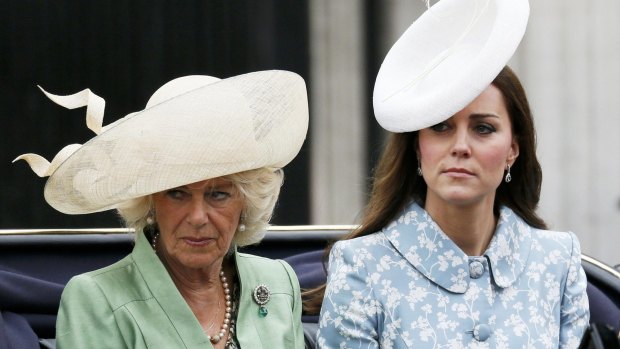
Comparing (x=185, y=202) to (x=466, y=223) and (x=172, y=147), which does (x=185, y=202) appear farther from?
(x=466, y=223)

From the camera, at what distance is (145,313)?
106 inches

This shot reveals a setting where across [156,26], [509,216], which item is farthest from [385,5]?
[509,216]

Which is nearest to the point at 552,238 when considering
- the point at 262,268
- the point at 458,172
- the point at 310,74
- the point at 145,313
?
the point at 458,172

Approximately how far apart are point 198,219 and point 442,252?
0.50 m

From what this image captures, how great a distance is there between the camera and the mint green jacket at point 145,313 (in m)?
2.61

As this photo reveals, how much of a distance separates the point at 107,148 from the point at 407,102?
0.56 m

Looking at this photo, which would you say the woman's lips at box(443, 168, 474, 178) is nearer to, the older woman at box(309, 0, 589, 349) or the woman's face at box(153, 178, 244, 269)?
the older woman at box(309, 0, 589, 349)

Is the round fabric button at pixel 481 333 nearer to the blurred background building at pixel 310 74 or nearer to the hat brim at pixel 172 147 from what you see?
the hat brim at pixel 172 147

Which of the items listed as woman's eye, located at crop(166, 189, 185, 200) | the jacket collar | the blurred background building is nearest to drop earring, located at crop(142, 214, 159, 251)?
woman's eye, located at crop(166, 189, 185, 200)

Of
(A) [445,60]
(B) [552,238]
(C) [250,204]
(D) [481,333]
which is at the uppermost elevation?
(A) [445,60]

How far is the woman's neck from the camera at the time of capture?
112 inches

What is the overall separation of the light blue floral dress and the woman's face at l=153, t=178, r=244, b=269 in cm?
24

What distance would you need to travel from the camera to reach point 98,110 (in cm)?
272

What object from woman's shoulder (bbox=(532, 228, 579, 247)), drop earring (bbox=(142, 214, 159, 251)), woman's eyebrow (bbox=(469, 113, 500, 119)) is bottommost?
woman's shoulder (bbox=(532, 228, 579, 247))
